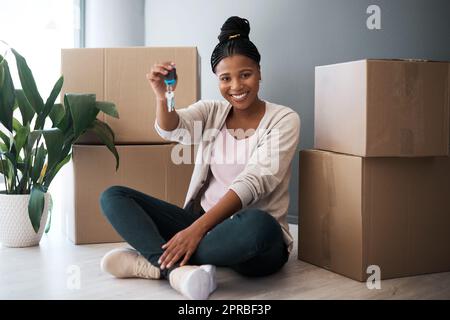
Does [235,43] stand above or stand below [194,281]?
above

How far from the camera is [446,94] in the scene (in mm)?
1597

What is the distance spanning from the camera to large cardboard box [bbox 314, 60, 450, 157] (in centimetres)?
154

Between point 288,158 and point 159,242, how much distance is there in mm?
438

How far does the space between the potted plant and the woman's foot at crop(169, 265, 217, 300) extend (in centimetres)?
65

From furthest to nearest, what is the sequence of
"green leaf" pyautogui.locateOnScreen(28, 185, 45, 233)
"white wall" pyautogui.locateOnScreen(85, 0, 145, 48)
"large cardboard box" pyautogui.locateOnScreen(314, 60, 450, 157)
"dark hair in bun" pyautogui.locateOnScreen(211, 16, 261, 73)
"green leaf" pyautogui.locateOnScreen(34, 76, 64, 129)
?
"white wall" pyautogui.locateOnScreen(85, 0, 145, 48) < "green leaf" pyautogui.locateOnScreen(34, 76, 64, 129) < "green leaf" pyautogui.locateOnScreen(28, 185, 45, 233) < "dark hair in bun" pyautogui.locateOnScreen(211, 16, 261, 73) < "large cardboard box" pyautogui.locateOnScreen(314, 60, 450, 157)

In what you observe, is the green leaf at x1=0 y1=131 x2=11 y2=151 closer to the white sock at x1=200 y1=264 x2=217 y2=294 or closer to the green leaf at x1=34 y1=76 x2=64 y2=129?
the green leaf at x1=34 y1=76 x2=64 y2=129

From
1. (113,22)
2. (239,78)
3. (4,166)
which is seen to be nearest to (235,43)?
(239,78)

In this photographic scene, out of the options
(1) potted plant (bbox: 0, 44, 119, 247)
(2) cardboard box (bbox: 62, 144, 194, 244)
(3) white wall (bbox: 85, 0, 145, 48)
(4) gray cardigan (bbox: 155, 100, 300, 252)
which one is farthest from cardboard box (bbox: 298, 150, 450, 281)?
(3) white wall (bbox: 85, 0, 145, 48)

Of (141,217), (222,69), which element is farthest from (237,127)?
(141,217)

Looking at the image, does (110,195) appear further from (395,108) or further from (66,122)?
(395,108)

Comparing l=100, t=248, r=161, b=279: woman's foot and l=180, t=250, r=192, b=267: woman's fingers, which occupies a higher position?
l=180, t=250, r=192, b=267: woman's fingers

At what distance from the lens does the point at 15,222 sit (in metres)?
1.98

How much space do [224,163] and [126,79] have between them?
1.97 ft
